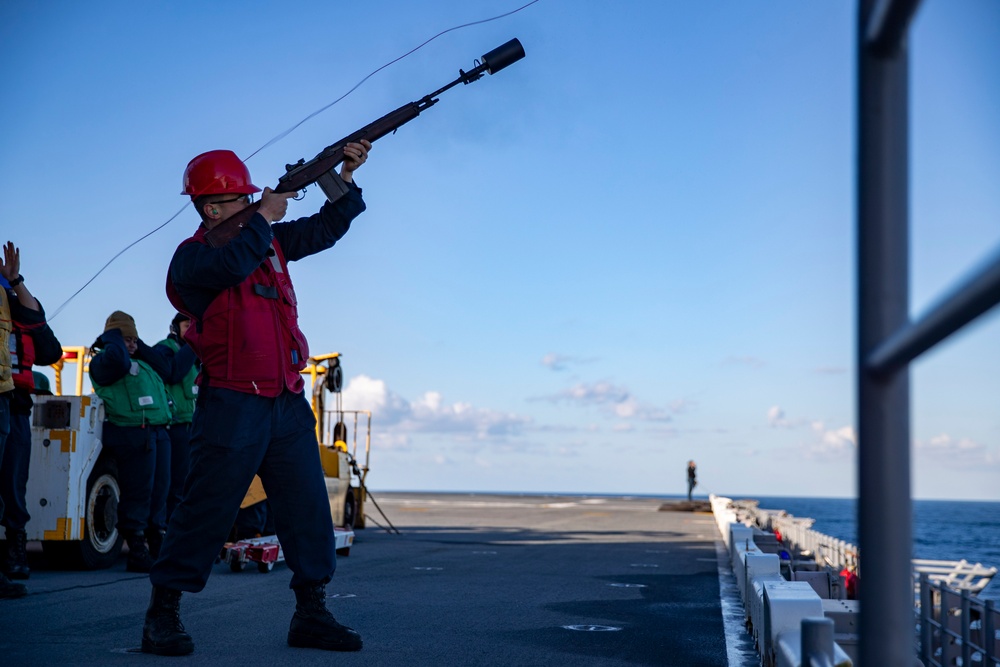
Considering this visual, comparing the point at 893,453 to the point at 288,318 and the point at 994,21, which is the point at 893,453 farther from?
the point at 288,318

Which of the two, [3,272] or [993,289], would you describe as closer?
[993,289]

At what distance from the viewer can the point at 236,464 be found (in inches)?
161

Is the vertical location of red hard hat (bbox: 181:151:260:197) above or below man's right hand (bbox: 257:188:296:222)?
above

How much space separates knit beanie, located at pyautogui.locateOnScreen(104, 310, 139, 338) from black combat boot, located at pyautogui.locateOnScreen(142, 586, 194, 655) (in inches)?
169

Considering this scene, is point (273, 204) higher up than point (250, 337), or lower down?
higher up

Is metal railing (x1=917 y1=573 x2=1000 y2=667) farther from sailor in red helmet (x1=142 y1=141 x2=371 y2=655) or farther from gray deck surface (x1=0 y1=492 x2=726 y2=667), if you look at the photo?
sailor in red helmet (x1=142 y1=141 x2=371 y2=655)

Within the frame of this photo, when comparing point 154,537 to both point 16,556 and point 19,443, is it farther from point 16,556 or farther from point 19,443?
point 19,443

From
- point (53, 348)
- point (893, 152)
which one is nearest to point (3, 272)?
point (53, 348)

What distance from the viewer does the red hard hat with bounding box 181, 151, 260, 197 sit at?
440 cm

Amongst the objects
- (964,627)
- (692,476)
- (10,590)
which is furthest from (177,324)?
(692,476)

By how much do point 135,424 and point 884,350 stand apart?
7.68 m

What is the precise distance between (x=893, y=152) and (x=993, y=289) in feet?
1.28

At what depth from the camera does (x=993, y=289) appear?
2.83 feet

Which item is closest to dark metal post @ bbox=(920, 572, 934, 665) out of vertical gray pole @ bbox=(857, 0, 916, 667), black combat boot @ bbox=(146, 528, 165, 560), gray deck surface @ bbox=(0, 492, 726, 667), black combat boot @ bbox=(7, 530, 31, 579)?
gray deck surface @ bbox=(0, 492, 726, 667)
